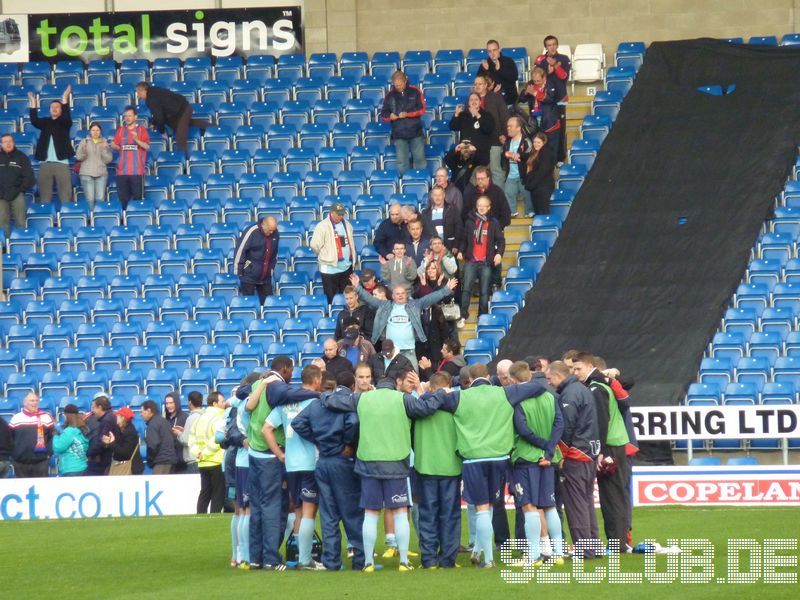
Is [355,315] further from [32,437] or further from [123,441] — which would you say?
[32,437]

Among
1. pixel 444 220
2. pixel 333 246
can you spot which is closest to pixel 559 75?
pixel 444 220

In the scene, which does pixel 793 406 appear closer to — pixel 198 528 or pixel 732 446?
pixel 732 446

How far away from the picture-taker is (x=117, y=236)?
A: 25.2 meters

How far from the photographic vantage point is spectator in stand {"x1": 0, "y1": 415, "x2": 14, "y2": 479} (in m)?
20.2

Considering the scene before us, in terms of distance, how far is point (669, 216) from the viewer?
23953 mm

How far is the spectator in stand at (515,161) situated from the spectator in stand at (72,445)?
724cm

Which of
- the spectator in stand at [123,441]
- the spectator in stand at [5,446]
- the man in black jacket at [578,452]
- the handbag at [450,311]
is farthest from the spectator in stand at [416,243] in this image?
the man in black jacket at [578,452]

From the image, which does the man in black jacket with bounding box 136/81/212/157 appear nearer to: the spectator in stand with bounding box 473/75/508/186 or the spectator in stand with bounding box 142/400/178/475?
the spectator in stand with bounding box 473/75/508/186

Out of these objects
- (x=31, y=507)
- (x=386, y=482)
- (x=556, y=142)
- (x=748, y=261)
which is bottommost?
(x=31, y=507)

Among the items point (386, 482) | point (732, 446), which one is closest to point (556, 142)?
point (732, 446)

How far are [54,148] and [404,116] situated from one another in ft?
20.1

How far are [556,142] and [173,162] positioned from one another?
6.95 metres

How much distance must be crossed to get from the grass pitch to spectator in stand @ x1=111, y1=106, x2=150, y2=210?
954 centimetres

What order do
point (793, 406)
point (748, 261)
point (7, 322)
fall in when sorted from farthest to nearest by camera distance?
point (7, 322) → point (748, 261) → point (793, 406)
